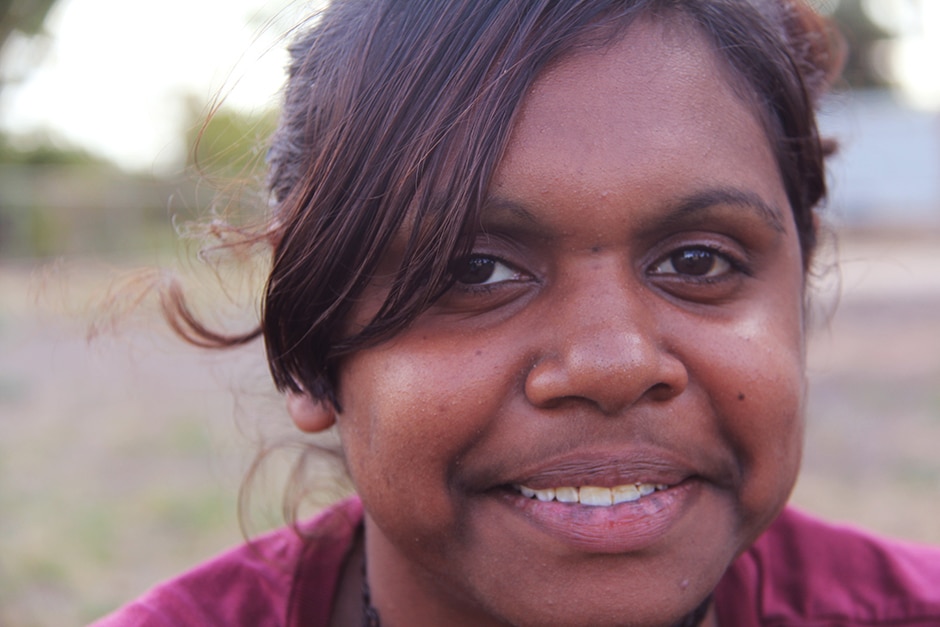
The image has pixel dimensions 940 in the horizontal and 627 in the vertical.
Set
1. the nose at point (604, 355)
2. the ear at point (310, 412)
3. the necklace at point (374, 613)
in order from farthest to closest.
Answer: the necklace at point (374, 613)
the ear at point (310, 412)
the nose at point (604, 355)

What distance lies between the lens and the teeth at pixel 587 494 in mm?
1311

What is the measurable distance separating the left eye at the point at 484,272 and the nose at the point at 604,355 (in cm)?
9

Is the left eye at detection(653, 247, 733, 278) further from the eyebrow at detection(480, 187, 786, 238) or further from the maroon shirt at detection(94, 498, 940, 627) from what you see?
the maroon shirt at detection(94, 498, 940, 627)

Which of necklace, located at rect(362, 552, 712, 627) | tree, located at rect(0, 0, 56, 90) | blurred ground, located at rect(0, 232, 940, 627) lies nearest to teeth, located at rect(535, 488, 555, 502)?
necklace, located at rect(362, 552, 712, 627)

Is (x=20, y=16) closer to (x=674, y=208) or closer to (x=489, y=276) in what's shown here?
(x=489, y=276)

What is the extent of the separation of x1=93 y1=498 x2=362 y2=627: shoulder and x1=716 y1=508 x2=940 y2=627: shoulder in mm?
805

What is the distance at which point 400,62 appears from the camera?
1354 millimetres

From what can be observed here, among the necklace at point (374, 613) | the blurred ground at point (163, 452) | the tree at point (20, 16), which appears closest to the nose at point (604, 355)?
the necklace at point (374, 613)

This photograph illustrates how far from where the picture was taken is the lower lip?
131 cm

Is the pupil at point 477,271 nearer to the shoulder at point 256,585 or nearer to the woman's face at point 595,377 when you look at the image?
the woman's face at point 595,377

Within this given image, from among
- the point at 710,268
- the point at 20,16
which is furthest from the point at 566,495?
the point at 20,16

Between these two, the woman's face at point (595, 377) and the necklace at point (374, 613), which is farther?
the necklace at point (374, 613)

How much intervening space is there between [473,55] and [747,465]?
2.45 feet

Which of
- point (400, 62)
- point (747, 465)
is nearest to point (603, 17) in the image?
point (400, 62)
